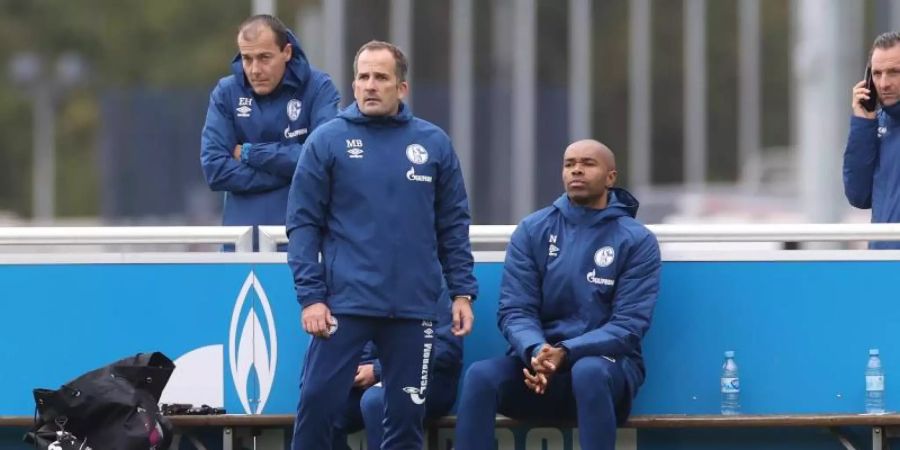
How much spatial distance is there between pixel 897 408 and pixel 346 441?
256cm

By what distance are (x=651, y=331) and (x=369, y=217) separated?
174 centimetres

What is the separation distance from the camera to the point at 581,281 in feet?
28.6

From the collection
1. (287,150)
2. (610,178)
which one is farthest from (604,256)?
(287,150)

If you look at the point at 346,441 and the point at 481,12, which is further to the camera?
the point at 481,12

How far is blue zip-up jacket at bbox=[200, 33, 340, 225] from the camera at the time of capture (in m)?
9.50

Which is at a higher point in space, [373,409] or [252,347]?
[252,347]

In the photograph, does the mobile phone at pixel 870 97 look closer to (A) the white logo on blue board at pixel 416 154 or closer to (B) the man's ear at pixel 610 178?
(B) the man's ear at pixel 610 178

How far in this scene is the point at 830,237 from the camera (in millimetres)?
9102

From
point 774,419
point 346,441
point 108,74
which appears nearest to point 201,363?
point 346,441

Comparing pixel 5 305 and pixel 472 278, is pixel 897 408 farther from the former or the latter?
pixel 5 305

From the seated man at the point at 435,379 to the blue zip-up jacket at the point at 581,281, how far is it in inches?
9.4

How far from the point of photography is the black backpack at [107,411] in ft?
27.7

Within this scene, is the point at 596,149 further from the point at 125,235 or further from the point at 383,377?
the point at 125,235

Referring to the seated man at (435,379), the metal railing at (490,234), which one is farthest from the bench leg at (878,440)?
the seated man at (435,379)
